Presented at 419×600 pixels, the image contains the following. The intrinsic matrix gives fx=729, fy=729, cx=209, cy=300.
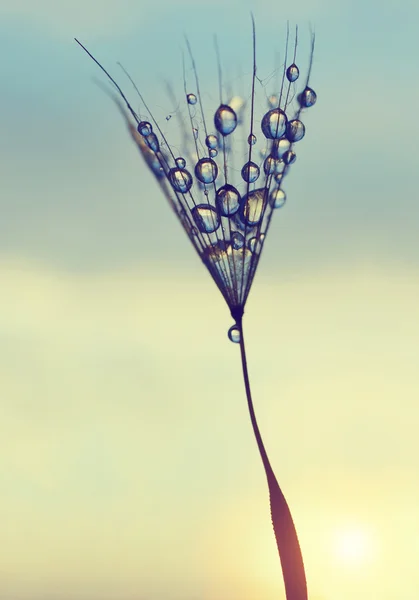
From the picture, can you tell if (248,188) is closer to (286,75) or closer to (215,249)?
(215,249)

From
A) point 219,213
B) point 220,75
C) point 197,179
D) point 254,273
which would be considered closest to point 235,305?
point 254,273

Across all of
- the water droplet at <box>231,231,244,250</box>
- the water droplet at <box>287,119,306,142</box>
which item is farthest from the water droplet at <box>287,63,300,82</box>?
the water droplet at <box>231,231,244,250</box>

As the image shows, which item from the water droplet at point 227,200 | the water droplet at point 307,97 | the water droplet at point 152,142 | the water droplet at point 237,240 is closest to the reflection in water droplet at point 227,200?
the water droplet at point 227,200

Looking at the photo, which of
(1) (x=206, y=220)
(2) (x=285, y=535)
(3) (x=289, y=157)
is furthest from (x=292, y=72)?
(2) (x=285, y=535)

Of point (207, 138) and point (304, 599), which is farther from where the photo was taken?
point (207, 138)

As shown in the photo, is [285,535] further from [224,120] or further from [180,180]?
[224,120]

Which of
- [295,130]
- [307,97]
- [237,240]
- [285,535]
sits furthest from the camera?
[307,97]

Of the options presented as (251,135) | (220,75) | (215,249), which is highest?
(220,75)
